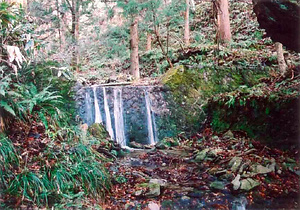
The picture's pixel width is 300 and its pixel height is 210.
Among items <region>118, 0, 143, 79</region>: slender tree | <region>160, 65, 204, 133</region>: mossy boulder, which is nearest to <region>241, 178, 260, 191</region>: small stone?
<region>160, 65, 204, 133</region>: mossy boulder

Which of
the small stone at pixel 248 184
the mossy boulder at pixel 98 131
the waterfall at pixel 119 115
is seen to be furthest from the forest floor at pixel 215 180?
the waterfall at pixel 119 115

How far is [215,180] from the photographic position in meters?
4.29

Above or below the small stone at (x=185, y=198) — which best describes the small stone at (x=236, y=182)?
above

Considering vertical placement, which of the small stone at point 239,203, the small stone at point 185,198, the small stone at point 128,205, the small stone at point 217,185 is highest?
the small stone at point 128,205

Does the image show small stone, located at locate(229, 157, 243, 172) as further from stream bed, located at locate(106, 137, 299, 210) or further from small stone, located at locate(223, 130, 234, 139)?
small stone, located at locate(223, 130, 234, 139)

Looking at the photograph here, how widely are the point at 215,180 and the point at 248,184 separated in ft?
2.04

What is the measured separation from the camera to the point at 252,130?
597cm

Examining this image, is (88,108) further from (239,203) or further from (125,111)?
(239,203)

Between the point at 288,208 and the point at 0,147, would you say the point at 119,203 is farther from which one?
the point at 288,208

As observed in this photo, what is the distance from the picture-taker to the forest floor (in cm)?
349

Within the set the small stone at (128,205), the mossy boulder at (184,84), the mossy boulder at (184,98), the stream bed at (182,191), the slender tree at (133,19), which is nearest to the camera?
the small stone at (128,205)

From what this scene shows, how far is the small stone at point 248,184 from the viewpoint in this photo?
3754mm

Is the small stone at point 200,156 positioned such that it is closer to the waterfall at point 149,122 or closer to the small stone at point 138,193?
the small stone at point 138,193

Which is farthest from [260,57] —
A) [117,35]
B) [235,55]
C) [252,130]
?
[117,35]
